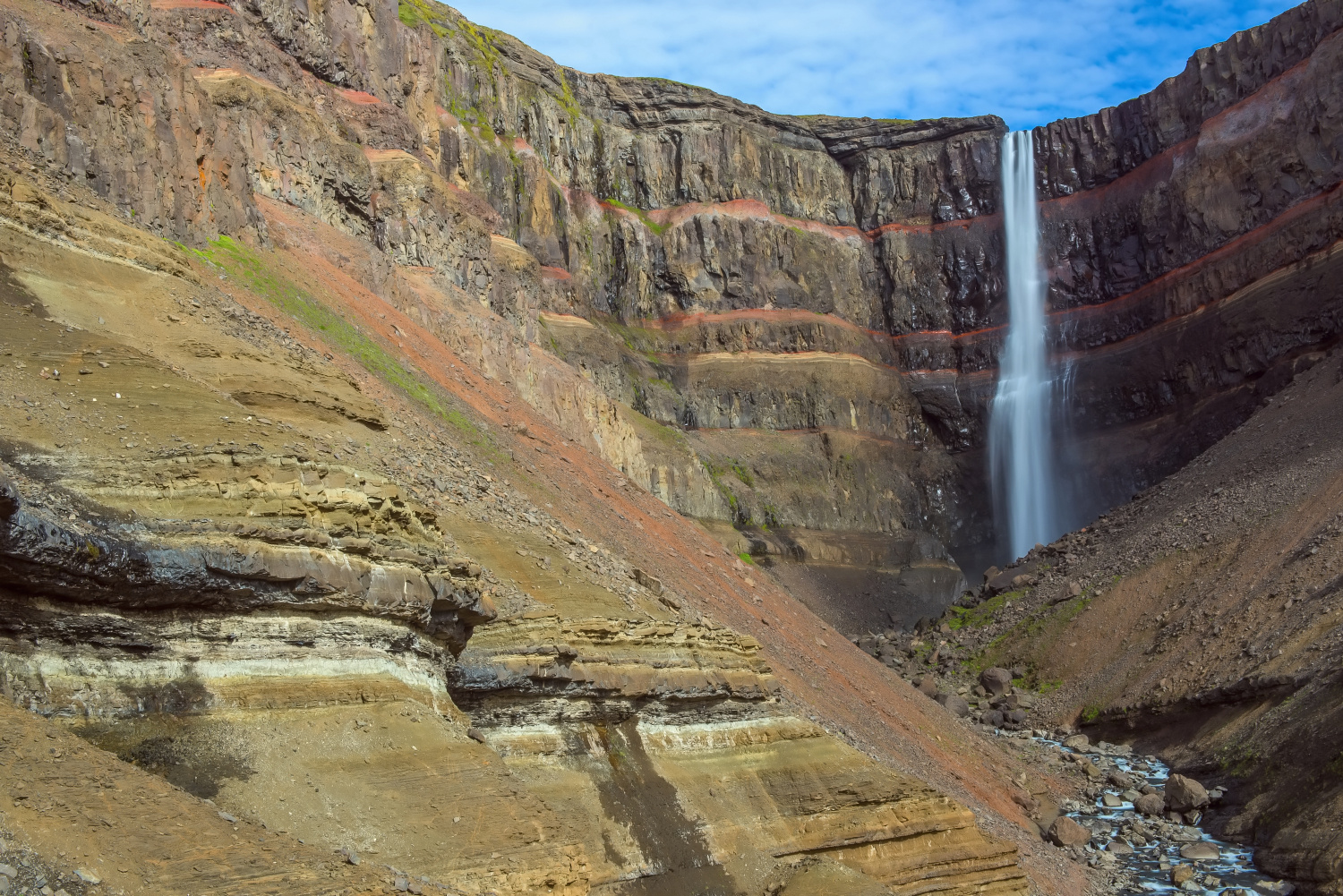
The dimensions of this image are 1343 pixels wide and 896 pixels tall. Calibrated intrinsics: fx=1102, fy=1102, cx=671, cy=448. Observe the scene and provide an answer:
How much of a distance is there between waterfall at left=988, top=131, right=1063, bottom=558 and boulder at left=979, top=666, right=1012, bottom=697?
2106 cm

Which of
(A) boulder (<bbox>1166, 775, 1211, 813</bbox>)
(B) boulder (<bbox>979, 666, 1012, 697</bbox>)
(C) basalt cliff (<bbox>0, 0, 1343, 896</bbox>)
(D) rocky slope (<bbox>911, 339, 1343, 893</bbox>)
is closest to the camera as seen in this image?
(C) basalt cliff (<bbox>0, 0, 1343, 896</bbox>)

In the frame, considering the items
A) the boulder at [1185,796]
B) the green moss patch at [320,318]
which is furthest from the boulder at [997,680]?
the green moss patch at [320,318]

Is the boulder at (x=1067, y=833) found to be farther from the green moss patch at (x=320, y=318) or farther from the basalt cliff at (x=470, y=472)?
the green moss patch at (x=320, y=318)

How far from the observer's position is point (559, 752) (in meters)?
12.8

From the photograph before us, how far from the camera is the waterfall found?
61.3 metres

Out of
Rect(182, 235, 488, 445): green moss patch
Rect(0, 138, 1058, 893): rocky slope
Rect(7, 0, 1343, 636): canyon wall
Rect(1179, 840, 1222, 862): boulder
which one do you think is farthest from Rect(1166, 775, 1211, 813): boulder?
Rect(7, 0, 1343, 636): canyon wall

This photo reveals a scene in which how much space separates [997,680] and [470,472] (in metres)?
26.0

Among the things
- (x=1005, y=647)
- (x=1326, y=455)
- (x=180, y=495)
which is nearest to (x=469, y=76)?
(x=1005, y=647)

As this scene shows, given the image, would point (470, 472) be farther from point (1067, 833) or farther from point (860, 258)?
point (860, 258)

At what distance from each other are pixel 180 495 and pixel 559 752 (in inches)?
224

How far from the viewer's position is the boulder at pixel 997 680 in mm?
39344

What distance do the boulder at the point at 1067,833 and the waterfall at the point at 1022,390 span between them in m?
37.0

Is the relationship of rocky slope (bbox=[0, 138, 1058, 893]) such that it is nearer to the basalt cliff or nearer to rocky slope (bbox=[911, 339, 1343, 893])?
the basalt cliff

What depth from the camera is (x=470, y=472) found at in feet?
66.3
